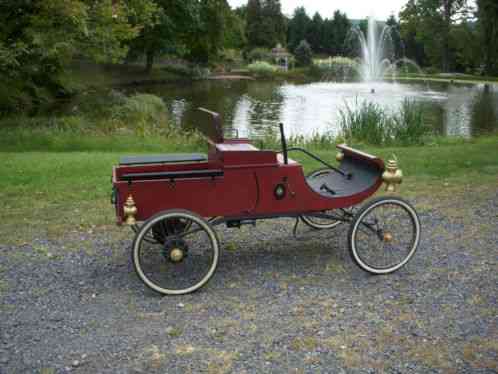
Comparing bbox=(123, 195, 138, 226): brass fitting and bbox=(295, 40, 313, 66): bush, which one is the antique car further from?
bbox=(295, 40, 313, 66): bush

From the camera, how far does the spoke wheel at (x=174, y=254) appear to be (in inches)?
161

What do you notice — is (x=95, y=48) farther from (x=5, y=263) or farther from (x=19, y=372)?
(x=19, y=372)

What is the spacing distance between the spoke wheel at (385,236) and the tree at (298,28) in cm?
8056

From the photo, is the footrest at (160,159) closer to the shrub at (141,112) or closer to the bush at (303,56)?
the shrub at (141,112)

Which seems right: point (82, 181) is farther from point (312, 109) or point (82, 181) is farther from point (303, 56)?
point (303, 56)

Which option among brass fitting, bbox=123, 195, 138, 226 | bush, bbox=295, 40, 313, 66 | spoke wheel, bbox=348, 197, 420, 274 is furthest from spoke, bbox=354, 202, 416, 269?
bush, bbox=295, 40, 313, 66

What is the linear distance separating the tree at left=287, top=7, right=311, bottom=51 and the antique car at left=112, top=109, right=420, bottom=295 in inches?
3175

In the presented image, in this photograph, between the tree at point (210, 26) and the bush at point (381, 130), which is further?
the tree at point (210, 26)

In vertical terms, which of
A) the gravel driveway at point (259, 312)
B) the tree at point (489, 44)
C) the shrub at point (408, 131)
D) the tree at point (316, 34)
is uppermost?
the tree at point (316, 34)

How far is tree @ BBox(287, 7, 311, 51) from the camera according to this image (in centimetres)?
8419

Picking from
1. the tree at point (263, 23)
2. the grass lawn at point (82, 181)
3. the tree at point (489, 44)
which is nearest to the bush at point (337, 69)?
the tree at point (263, 23)

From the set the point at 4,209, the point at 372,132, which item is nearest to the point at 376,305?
the point at 4,209

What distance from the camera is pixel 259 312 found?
4.00m

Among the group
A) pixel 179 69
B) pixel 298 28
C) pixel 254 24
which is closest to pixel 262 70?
pixel 179 69
